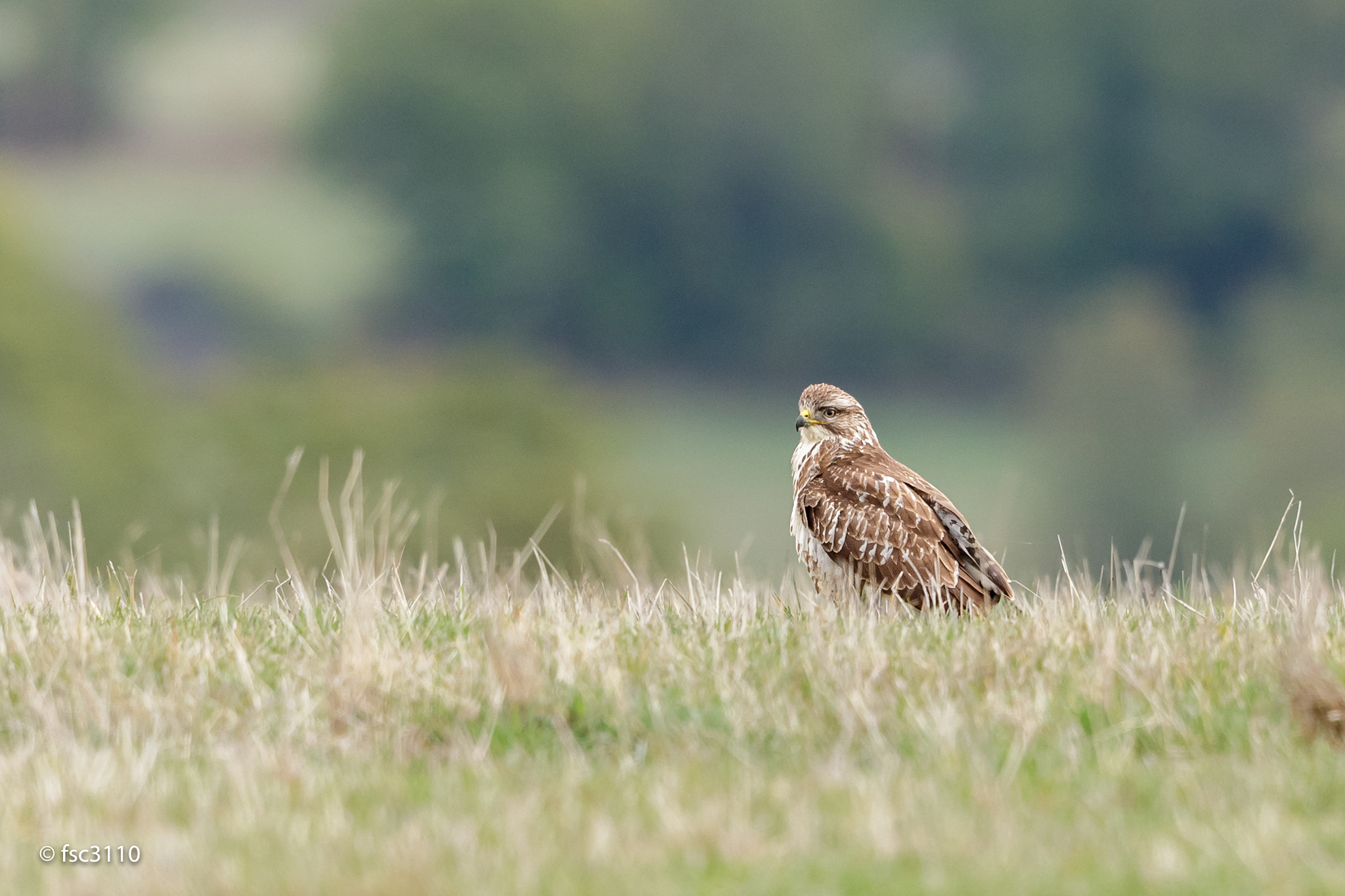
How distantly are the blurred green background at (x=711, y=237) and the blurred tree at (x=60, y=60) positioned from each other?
354 mm

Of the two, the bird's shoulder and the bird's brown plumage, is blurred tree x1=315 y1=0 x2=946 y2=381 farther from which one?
the bird's brown plumage

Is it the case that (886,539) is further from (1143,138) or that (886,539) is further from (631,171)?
(1143,138)

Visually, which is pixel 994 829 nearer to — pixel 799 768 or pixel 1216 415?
pixel 799 768

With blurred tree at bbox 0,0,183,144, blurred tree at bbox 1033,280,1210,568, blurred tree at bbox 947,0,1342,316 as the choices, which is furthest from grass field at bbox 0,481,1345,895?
blurred tree at bbox 0,0,183,144

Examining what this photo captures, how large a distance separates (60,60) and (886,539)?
12906 cm

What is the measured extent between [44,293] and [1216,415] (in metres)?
60.5

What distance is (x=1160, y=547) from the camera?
7062 centimetres

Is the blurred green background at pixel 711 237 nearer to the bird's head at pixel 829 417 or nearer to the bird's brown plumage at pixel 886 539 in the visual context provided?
the bird's head at pixel 829 417

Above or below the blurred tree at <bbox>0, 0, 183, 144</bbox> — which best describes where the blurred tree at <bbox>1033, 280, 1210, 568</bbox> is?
below

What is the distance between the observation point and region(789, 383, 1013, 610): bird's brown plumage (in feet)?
32.0

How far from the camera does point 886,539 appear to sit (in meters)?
9.82

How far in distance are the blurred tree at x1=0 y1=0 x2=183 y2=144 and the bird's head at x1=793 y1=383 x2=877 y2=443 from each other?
113702 millimetres

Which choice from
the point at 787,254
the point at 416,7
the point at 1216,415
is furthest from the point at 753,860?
the point at 416,7

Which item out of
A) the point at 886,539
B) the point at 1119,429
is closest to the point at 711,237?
the point at 1119,429
